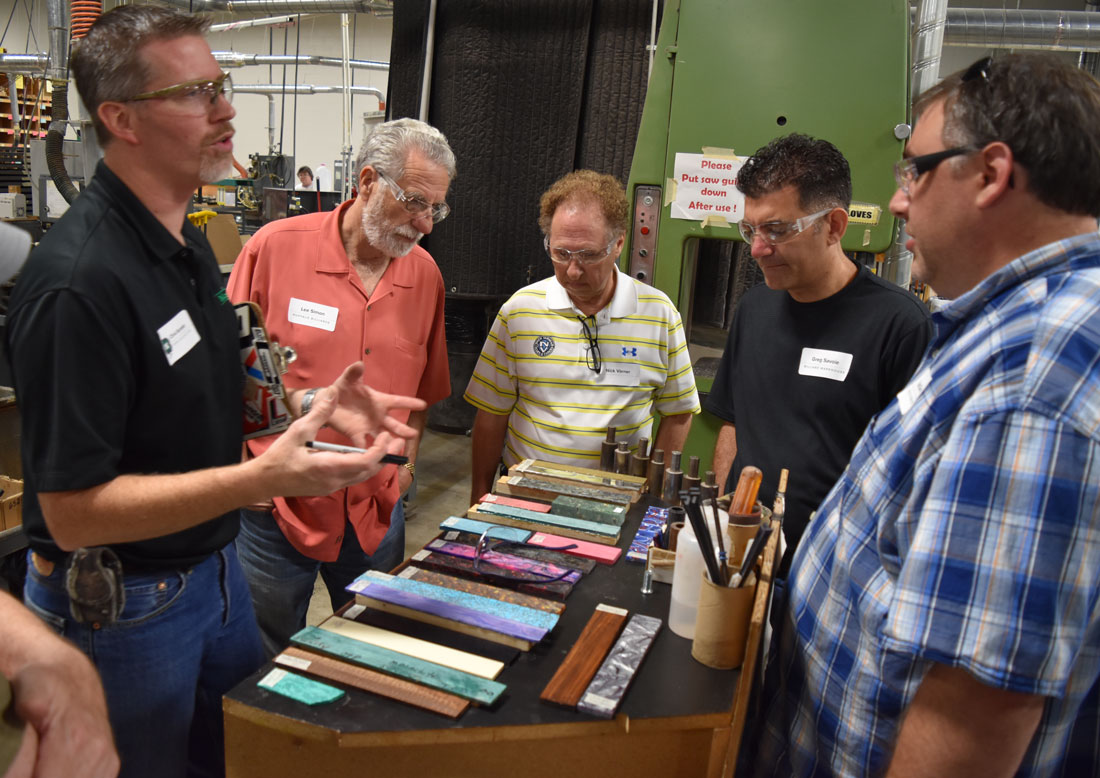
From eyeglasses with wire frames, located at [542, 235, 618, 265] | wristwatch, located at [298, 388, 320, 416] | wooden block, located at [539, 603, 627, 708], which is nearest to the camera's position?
wooden block, located at [539, 603, 627, 708]

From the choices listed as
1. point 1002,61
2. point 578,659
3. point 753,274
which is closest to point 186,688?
point 578,659

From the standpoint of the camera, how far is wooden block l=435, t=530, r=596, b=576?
50.1 inches

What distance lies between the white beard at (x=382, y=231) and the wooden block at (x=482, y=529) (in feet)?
2.39

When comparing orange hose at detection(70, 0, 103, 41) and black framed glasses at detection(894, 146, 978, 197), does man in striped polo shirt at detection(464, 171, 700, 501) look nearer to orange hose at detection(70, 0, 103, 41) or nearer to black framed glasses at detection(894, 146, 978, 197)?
black framed glasses at detection(894, 146, 978, 197)

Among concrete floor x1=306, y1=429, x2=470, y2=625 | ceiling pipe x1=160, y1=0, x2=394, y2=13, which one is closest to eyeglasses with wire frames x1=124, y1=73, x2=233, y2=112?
concrete floor x1=306, y1=429, x2=470, y2=625

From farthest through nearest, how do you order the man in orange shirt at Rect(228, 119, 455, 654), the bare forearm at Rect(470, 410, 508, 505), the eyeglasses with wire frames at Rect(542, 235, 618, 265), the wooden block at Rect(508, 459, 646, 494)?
the bare forearm at Rect(470, 410, 508, 505)
the eyeglasses with wire frames at Rect(542, 235, 618, 265)
the man in orange shirt at Rect(228, 119, 455, 654)
the wooden block at Rect(508, 459, 646, 494)

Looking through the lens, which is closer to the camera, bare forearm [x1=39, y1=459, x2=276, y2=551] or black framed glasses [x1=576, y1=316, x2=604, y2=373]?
bare forearm [x1=39, y1=459, x2=276, y2=551]

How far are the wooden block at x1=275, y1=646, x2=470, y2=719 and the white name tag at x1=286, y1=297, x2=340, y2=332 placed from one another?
2.90ft

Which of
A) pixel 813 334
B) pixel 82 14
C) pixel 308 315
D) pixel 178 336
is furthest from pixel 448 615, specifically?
pixel 82 14

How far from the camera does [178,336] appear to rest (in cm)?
115

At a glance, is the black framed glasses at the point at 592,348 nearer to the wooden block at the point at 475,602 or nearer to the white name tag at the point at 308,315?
the white name tag at the point at 308,315

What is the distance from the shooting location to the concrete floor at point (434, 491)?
346 cm

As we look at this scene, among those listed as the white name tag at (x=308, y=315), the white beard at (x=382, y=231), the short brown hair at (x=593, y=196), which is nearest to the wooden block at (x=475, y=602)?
the white name tag at (x=308, y=315)

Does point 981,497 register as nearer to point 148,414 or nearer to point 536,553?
point 536,553
